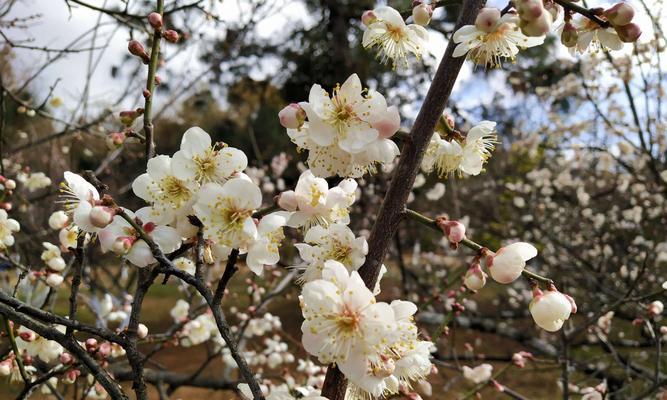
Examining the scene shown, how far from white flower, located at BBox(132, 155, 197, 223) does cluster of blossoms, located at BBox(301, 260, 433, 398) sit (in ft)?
0.78

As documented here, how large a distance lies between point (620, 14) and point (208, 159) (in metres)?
0.65

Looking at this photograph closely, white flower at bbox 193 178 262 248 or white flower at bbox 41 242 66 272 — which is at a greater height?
white flower at bbox 41 242 66 272

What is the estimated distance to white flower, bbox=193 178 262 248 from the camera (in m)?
0.67

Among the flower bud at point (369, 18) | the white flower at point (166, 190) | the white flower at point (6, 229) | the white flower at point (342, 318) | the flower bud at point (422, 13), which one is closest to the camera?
the white flower at point (342, 318)

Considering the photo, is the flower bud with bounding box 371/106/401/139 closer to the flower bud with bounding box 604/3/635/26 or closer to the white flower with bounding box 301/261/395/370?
the white flower with bounding box 301/261/395/370

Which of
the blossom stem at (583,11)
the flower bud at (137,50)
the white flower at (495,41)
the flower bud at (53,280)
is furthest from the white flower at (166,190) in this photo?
the flower bud at (53,280)

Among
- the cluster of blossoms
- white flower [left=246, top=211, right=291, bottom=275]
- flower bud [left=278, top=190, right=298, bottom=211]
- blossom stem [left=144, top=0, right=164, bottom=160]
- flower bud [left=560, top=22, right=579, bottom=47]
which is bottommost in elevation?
the cluster of blossoms

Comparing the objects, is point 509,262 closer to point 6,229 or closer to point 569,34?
point 569,34

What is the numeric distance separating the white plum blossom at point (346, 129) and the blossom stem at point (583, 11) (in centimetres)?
28

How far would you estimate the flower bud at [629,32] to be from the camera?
686 millimetres

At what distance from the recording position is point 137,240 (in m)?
0.71

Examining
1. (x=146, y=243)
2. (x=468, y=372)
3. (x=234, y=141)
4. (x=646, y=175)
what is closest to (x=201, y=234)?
(x=146, y=243)

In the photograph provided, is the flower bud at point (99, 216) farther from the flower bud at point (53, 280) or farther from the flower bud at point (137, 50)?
the flower bud at point (53, 280)

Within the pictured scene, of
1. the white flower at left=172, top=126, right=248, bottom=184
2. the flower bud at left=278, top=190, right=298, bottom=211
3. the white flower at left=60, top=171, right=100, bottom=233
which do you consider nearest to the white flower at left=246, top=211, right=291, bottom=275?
the flower bud at left=278, top=190, right=298, bottom=211
